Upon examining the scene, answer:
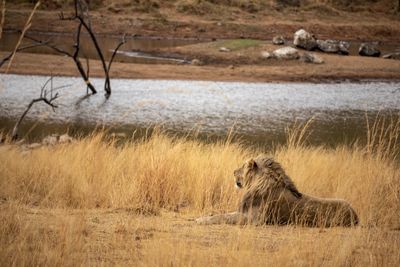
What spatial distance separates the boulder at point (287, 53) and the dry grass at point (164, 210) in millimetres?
21143

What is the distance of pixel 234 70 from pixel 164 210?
851 inches

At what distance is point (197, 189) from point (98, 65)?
68.2ft

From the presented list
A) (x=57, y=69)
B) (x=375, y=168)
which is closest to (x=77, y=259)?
(x=375, y=168)

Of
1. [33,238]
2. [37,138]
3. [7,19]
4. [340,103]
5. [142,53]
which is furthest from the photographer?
[7,19]

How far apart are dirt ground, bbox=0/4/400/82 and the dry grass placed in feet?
55.0

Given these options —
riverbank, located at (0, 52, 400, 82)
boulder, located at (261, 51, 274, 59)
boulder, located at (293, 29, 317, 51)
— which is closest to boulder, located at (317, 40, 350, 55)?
boulder, located at (293, 29, 317, 51)

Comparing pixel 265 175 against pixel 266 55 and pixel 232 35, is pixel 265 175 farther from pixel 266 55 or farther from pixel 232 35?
pixel 232 35

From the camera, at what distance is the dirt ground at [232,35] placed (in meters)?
26.9

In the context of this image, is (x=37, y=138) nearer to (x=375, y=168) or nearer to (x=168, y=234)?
(x=375, y=168)

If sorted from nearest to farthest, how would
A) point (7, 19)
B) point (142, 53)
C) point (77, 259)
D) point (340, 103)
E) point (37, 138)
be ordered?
point (77, 259), point (37, 138), point (340, 103), point (142, 53), point (7, 19)

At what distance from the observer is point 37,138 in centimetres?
1458

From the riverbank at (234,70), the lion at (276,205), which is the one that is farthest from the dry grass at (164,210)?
the riverbank at (234,70)

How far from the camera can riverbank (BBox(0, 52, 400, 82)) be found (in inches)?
1021

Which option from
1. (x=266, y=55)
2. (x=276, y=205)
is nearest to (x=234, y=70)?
(x=266, y=55)
